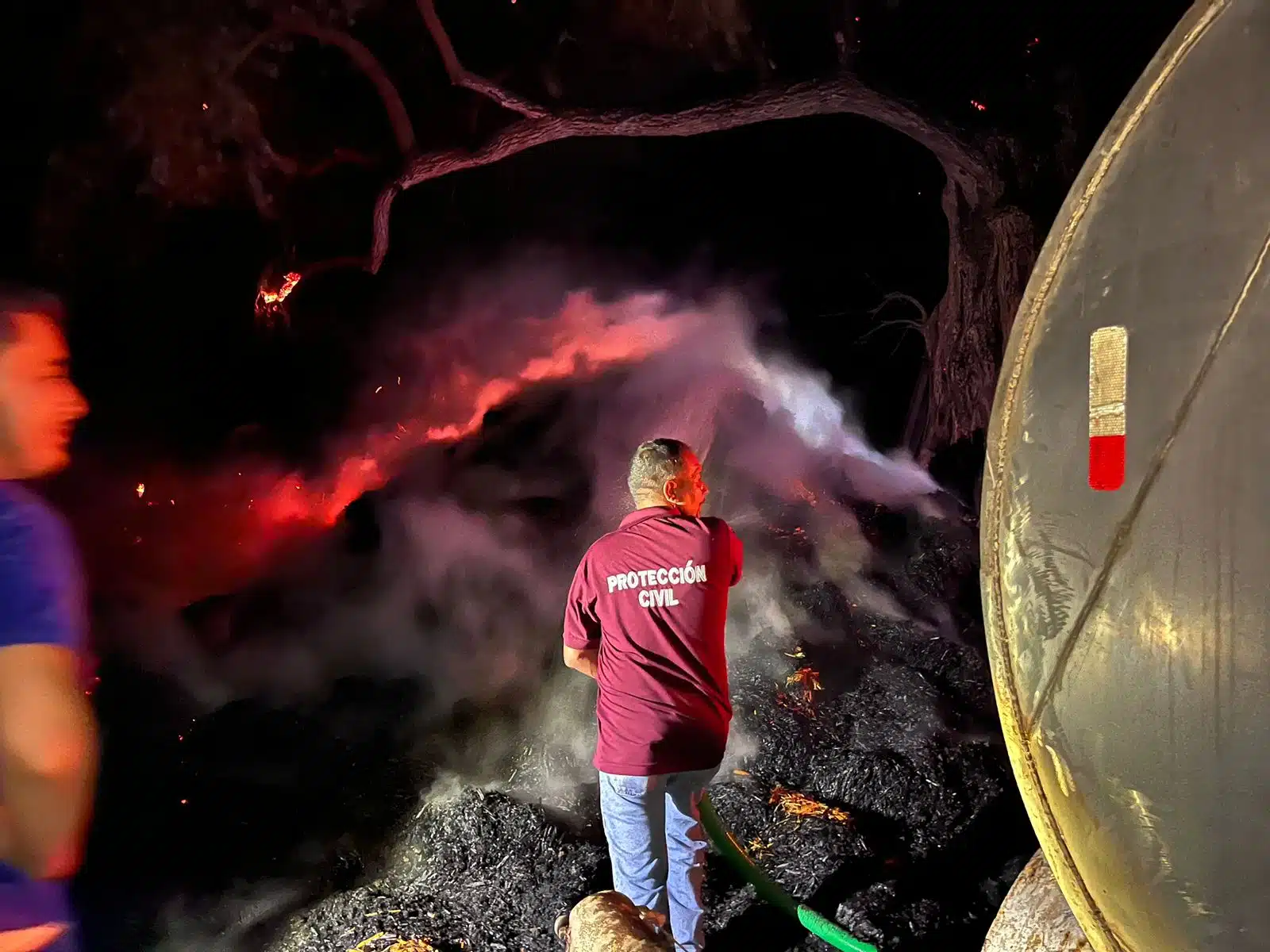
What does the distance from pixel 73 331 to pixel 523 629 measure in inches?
168

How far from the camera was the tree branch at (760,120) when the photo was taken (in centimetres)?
730

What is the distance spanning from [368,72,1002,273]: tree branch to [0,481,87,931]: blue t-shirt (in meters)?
5.94

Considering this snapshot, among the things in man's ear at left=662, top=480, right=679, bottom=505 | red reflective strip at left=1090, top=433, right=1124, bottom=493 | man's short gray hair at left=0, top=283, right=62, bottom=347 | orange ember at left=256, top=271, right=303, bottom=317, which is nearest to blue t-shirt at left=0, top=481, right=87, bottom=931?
man's ear at left=662, top=480, right=679, bottom=505

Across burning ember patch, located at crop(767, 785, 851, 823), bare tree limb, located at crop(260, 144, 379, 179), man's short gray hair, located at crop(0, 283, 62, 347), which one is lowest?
burning ember patch, located at crop(767, 785, 851, 823)

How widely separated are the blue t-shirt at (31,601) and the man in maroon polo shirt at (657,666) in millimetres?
1589

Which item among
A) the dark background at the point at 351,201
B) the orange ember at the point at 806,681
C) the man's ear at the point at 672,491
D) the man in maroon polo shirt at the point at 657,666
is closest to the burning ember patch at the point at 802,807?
the orange ember at the point at 806,681

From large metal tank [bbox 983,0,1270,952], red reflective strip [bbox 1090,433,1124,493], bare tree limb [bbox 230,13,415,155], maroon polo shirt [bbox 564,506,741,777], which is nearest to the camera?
large metal tank [bbox 983,0,1270,952]

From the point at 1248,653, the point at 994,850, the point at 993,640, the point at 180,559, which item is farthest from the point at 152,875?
the point at 1248,653

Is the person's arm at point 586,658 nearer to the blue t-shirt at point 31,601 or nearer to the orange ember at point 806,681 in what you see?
the blue t-shirt at point 31,601

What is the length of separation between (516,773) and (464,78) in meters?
5.68

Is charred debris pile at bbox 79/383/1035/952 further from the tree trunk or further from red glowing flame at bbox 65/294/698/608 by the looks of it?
the tree trunk

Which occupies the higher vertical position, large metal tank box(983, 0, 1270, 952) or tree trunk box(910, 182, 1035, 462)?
tree trunk box(910, 182, 1035, 462)

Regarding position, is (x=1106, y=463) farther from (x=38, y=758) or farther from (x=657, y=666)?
(x=38, y=758)

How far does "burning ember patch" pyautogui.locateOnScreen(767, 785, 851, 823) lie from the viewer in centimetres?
469
